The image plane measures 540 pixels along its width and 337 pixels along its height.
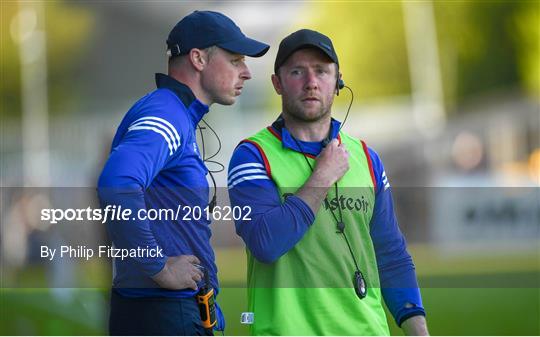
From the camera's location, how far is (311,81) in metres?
3.26

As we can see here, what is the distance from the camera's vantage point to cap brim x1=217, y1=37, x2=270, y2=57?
3.33 metres

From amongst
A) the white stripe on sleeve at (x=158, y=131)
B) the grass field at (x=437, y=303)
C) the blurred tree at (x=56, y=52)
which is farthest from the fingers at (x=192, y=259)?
the blurred tree at (x=56, y=52)

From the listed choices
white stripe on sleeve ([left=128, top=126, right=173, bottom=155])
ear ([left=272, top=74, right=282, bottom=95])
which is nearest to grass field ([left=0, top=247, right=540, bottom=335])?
ear ([left=272, top=74, right=282, bottom=95])

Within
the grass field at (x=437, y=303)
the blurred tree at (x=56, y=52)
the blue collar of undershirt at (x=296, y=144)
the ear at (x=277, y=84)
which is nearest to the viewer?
the blue collar of undershirt at (x=296, y=144)

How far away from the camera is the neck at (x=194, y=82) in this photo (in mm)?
3355

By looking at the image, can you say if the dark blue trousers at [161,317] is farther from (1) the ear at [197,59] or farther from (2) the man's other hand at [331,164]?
(1) the ear at [197,59]

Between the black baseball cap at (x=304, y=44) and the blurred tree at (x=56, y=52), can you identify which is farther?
the blurred tree at (x=56, y=52)

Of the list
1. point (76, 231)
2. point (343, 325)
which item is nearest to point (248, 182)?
point (343, 325)

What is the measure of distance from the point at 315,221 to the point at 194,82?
0.59 metres

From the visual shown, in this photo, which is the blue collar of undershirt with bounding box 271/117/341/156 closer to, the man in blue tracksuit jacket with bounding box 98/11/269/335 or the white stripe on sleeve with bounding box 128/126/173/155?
the man in blue tracksuit jacket with bounding box 98/11/269/335

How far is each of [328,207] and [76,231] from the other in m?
2.34

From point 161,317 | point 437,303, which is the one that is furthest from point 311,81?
point 437,303

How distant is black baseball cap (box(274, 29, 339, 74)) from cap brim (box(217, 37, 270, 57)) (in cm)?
7

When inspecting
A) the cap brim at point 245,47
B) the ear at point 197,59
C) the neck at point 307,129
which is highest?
the cap brim at point 245,47
